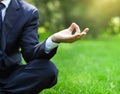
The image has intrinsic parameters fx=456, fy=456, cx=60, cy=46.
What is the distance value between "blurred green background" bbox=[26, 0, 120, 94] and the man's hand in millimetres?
1158

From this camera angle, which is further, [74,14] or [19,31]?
[74,14]

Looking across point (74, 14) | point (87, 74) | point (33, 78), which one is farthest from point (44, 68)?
point (74, 14)

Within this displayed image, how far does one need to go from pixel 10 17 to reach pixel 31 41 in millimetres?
326

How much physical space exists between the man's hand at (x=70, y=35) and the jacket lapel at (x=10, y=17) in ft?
1.87

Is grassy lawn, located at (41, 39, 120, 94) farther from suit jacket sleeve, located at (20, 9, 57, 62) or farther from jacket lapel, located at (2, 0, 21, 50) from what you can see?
jacket lapel, located at (2, 0, 21, 50)

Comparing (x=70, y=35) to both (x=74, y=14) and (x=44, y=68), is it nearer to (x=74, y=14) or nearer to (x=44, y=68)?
(x=44, y=68)

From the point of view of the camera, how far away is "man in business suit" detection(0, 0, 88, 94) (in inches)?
172

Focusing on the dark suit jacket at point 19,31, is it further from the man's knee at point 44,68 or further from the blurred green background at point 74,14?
the blurred green background at point 74,14

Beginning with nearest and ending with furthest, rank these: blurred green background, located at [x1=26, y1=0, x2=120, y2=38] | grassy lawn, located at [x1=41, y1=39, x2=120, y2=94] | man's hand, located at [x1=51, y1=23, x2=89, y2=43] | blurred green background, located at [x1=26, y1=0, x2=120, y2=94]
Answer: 1. man's hand, located at [x1=51, y1=23, x2=89, y2=43]
2. grassy lawn, located at [x1=41, y1=39, x2=120, y2=94]
3. blurred green background, located at [x1=26, y1=0, x2=120, y2=94]
4. blurred green background, located at [x1=26, y1=0, x2=120, y2=38]

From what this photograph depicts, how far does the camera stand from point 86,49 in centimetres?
1052

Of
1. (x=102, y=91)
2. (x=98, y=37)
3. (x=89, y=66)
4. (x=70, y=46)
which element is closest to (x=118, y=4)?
(x=98, y=37)

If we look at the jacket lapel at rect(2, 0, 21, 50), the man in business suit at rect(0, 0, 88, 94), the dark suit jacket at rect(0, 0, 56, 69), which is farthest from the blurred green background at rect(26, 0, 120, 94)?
the jacket lapel at rect(2, 0, 21, 50)

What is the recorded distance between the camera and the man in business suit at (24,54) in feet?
14.3

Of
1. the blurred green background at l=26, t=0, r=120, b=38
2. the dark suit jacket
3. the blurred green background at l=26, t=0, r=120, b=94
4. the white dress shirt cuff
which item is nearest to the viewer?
the white dress shirt cuff
